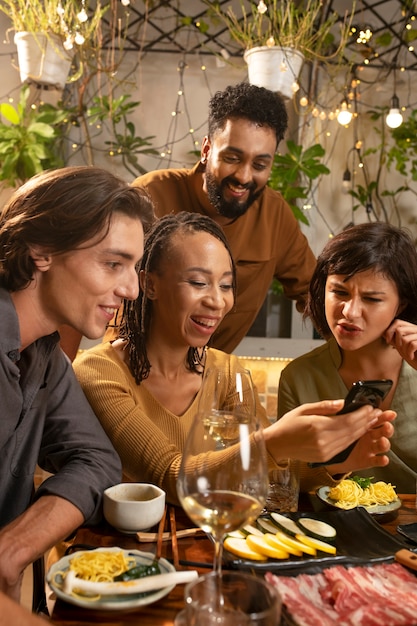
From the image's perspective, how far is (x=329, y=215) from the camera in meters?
4.52

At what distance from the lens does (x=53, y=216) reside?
142 centimetres

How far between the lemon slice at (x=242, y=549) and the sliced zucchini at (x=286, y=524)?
0.35ft

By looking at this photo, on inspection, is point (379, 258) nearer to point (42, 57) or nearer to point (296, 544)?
point (296, 544)

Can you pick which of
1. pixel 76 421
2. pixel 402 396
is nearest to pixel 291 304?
pixel 402 396

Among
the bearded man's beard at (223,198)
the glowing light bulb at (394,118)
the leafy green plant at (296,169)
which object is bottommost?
the bearded man's beard at (223,198)

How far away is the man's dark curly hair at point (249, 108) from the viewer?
258 centimetres

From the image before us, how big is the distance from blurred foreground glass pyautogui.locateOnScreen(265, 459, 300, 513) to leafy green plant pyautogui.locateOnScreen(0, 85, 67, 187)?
10.5ft

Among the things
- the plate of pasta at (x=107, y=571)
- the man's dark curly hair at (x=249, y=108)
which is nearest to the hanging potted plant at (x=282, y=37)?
the man's dark curly hair at (x=249, y=108)

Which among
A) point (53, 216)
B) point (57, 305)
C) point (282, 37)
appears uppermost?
point (282, 37)

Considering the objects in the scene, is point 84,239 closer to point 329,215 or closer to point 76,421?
point 76,421

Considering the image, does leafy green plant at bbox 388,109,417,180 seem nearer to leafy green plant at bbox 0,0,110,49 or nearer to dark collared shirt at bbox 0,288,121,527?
leafy green plant at bbox 0,0,110,49

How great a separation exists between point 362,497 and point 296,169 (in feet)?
9.84

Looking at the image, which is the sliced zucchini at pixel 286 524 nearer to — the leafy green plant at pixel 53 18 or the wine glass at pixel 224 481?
the wine glass at pixel 224 481

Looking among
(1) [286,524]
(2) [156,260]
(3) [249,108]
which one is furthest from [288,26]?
(1) [286,524]
